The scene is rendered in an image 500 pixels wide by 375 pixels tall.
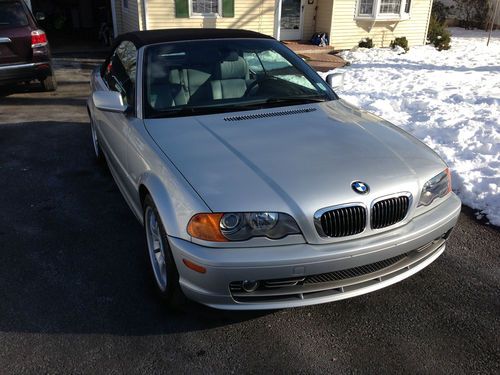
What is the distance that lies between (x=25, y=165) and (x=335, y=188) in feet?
14.0

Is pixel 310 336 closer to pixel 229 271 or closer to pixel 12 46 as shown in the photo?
pixel 229 271

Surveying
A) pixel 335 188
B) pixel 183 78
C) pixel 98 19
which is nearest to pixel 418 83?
pixel 183 78

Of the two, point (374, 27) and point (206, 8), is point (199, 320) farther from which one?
point (374, 27)

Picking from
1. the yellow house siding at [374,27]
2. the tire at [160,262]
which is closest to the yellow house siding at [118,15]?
the yellow house siding at [374,27]

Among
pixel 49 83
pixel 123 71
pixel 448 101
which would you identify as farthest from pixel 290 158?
pixel 49 83

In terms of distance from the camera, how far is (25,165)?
18.2ft

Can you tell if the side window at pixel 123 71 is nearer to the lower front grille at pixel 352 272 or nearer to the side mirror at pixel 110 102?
the side mirror at pixel 110 102

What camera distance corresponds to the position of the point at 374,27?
14.4 m

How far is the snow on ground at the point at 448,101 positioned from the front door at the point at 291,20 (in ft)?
6.26

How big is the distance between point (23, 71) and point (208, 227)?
7116mm

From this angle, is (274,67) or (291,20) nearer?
(274,67)

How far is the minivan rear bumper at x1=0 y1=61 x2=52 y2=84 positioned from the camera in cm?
803

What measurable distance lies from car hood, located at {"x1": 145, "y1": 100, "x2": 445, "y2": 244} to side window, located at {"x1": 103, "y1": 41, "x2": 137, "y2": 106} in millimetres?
654

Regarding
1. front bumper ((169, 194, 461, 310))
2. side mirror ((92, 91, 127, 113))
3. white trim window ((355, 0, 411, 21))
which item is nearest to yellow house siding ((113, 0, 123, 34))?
white trim window ((355, 0, 411, 21))
